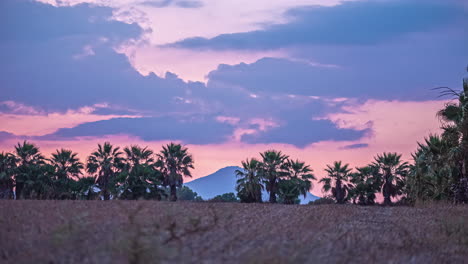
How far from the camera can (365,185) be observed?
6756 cm

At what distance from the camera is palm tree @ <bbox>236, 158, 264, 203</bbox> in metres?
63.4

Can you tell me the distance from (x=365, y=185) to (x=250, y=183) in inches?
602

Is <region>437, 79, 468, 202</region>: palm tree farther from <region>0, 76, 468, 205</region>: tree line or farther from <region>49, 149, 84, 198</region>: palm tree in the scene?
<region>49, 149, 84, 198</region>: palm tree

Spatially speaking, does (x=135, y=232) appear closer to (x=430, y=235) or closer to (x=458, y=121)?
(x=430, y=235)

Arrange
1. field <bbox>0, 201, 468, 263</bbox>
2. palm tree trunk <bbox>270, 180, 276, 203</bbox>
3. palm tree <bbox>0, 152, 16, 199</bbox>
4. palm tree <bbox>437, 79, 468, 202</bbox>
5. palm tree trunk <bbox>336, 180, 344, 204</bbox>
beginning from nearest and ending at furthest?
1. field <bbox>0, 201, 468, 263</bbox>
2. palm tree <bbox>437, 79, 468, 202</bbox>
3. palm tree <bbox>0, 152, 16, 199</bbox>
4. palm tree trunk <bbox>270, 180, 276, 203</bbox>
5. palm tree trunk <bbox>336, 180, 344, 204</bbox>

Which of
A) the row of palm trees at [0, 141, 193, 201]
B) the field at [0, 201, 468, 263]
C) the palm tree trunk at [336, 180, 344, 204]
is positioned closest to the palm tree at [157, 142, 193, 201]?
the row of palm trees at [0, 141, 193, 201]

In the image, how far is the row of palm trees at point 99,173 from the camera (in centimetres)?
5669

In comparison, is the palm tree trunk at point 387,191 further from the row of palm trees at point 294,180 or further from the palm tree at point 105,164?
the palm tree at point 105,164

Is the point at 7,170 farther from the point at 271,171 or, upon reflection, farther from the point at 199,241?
the point at 199,241

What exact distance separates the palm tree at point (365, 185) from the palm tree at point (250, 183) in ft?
43.8

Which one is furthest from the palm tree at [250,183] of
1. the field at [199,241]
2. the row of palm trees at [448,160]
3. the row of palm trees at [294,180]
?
the field at [199,241]

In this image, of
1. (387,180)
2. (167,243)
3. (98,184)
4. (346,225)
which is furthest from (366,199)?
(167,243)

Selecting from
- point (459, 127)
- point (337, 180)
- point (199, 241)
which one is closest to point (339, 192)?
point (337, 180)

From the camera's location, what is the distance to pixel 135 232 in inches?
269
